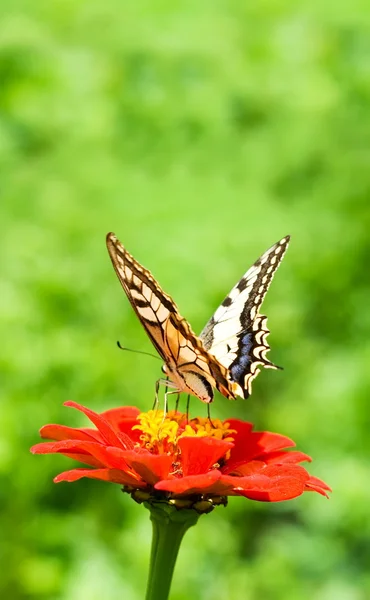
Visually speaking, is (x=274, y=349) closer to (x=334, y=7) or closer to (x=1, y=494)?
(x=1, y=494)

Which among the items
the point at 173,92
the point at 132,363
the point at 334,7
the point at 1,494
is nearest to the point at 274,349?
the point at 132,363

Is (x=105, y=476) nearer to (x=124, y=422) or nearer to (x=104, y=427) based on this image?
(x=104, y=427)

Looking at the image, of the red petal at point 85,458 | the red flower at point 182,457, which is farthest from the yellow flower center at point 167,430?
the red petal at point 85,458

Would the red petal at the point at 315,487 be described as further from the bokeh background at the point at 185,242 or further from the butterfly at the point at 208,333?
the bokeh background at the point at 185,242

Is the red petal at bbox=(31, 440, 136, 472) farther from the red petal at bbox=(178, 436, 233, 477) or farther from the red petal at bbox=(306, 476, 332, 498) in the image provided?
the red petal at bbox=(306, 476, 332, 498)

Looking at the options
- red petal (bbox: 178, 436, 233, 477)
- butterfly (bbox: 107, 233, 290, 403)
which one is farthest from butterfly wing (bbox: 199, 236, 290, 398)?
red petal (bbox: 178, 436, 233, 477)

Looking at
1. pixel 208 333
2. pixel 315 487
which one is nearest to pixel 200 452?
pixel 315 487
